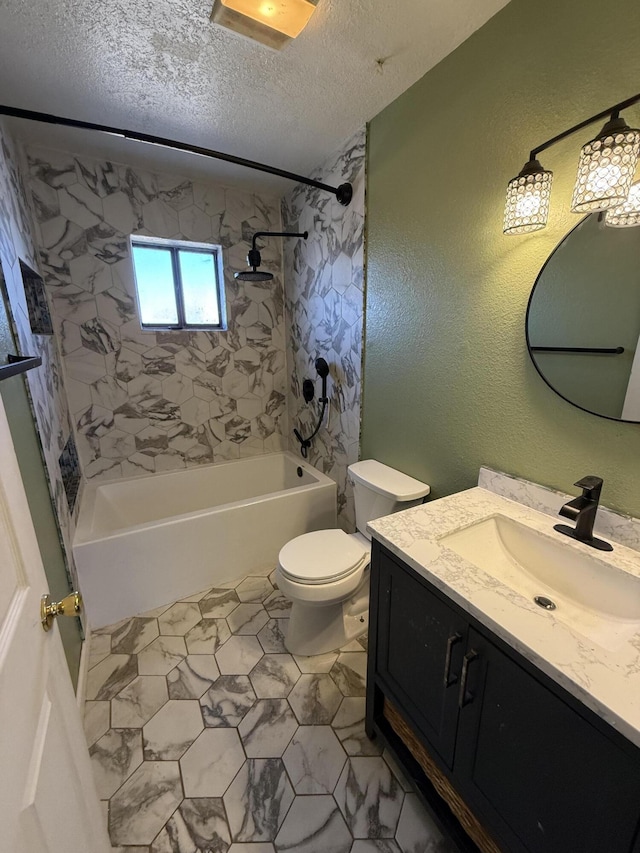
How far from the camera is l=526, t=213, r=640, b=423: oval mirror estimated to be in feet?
3.23

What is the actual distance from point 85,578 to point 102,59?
2225mm

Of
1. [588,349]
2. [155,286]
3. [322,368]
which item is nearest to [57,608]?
[588,349]

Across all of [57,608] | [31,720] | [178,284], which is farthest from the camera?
[178,284]

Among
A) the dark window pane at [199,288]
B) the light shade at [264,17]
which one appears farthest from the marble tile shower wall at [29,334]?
the light shade at [264,17]

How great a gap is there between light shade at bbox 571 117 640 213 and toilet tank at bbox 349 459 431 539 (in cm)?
115

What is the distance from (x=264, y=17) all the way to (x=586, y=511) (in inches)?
69.0

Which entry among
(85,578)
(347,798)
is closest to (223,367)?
(85,578)

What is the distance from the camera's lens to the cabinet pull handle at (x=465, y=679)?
33.0 inches

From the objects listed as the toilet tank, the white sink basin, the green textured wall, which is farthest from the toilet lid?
the white sink basin

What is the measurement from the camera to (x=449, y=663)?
36.1 inches

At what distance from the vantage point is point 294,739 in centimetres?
133

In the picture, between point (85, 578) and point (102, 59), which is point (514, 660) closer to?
point (85, 578)

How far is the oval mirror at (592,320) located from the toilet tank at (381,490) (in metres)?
0.73

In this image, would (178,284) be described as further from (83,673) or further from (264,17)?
(83,673)
